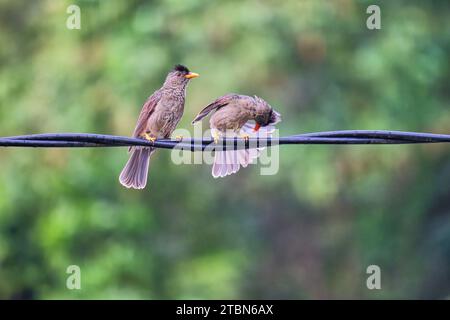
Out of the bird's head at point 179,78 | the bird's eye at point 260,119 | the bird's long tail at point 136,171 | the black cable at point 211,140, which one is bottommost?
the bird's long tail at point 136,171

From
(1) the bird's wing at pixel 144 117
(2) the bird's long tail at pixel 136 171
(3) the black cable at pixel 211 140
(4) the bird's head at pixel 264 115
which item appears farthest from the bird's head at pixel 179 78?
(3) the black cable at pixel 211 140

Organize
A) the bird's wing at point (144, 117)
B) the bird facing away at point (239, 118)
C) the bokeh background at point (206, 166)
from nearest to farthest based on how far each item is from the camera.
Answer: the bird facing away at point (239, 118) → the bird's wing at point (144, 117) → the bokeh background at point (206, 166)

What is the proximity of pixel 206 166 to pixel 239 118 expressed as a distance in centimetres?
573

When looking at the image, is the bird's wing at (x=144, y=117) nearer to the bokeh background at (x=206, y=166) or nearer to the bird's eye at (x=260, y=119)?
the bird's eye at (x=260, y=119)

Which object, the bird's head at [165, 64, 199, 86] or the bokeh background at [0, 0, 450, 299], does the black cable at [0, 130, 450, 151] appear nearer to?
the bird's head at [165, 64, 199, 86]

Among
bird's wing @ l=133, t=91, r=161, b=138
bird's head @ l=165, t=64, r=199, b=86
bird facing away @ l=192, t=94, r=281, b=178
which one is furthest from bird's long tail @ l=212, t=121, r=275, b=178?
bird's head @ l=165, t=64, r=199, b=86

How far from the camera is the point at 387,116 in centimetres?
1196

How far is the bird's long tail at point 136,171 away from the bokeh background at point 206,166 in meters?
3.64

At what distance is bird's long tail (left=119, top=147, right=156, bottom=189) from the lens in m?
6.82

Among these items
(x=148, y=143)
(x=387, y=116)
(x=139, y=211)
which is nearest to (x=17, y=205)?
(x=139, y=211)

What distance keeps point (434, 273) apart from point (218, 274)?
327cm

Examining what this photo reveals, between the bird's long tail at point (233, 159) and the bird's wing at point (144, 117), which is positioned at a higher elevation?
the bird's wing at point (144, 117)

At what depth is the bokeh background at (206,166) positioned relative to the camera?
36.2ft

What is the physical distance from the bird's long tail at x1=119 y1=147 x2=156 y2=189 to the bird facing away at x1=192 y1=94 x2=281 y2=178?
56 cm
